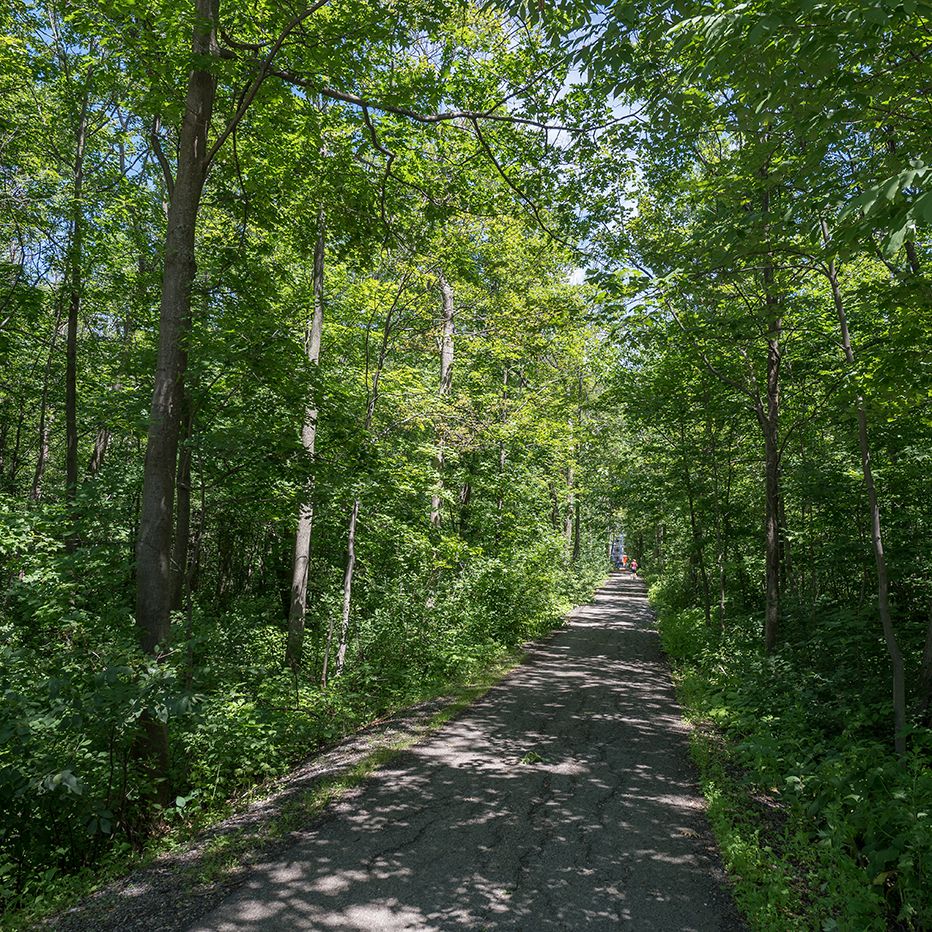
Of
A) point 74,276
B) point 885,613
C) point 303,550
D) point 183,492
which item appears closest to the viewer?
point 885,613

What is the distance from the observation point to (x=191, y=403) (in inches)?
214

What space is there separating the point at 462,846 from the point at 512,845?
0.40m

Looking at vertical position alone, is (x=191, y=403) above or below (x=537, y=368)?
below

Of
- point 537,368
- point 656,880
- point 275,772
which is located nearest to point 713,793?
point 656,880

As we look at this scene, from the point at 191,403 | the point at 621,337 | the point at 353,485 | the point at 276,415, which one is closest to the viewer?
the point at 191,403

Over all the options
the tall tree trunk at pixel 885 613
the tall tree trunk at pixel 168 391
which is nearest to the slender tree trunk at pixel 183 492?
the tall tree trunk at pixel 168 391

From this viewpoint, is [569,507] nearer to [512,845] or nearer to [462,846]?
[512,845]

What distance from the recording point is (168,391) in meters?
4.98

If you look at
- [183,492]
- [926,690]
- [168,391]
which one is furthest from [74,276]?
[926,690]

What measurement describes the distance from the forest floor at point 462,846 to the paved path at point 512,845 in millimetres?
13

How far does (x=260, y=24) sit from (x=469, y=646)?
10.0 m

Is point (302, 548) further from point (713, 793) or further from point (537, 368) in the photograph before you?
point (537, 368)

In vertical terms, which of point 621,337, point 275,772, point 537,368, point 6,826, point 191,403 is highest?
point 537,368

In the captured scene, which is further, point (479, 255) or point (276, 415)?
point (479, 255)
